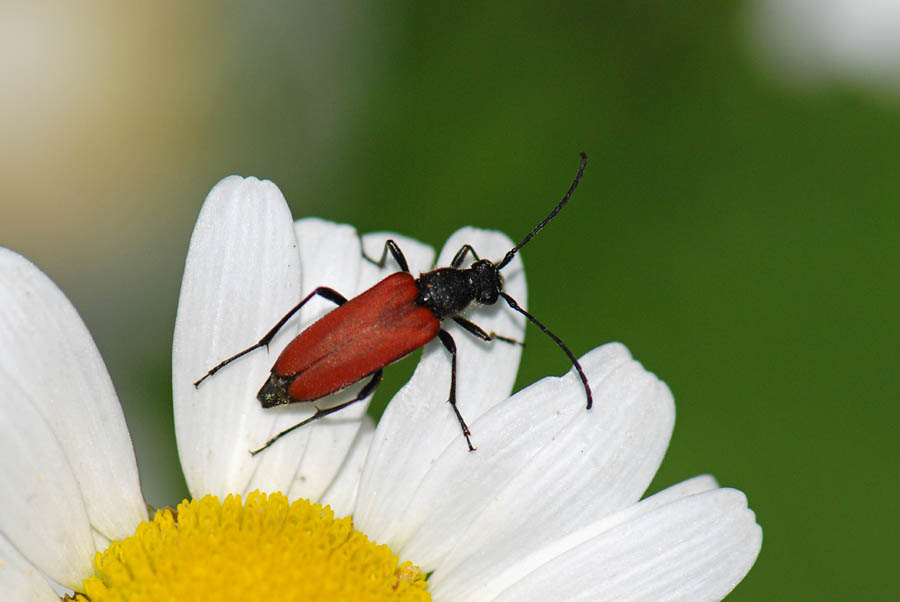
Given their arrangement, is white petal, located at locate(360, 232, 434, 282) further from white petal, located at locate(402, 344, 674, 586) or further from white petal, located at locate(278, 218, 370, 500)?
white petal, located at locate(402, 344, 674, 586)

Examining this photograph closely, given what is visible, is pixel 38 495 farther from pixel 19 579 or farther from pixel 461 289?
pixel 461 289

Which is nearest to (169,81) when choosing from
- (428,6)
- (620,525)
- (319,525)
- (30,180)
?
(30,180)

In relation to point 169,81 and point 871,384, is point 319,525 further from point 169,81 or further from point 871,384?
point 169,81

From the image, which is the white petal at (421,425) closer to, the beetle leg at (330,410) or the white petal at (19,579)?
the beetle leg at (330,410)

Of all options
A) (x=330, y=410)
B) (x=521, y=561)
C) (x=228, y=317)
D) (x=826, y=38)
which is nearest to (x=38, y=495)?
(x=228, y=317)

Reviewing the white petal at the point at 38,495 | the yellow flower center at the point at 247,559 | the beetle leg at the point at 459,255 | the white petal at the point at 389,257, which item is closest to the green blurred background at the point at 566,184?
the white petal at the point at 389,257

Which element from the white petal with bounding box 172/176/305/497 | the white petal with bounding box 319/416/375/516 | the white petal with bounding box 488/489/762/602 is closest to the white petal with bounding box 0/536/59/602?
the white petal with bounding box 172/176/305/497
